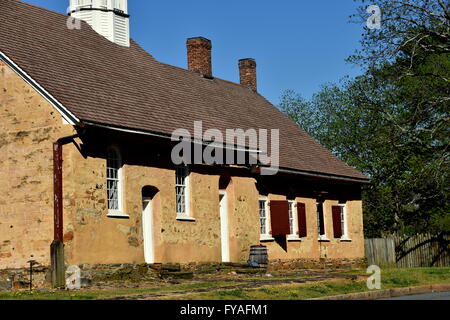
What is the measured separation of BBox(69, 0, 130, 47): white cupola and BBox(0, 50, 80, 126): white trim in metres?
6.77

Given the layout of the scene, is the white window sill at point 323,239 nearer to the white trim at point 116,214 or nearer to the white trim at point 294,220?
the white trim at point 294,220

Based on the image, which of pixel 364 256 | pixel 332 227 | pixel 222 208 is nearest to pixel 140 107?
pixel 222 208

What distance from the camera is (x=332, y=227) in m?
32.2

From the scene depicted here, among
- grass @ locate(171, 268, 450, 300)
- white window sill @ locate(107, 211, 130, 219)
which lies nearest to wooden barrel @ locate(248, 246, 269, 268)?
white window sill @ locate(107, 211, 130, 219)

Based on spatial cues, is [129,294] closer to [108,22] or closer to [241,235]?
[241,235]

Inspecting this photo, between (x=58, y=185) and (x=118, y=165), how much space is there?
86.7 inches

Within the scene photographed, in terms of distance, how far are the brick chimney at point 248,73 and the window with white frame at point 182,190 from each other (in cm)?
1284

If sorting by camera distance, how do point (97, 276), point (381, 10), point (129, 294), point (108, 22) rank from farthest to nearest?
point (108, 22)
point (381, 10)
point (97, 276)
point (129, 294)

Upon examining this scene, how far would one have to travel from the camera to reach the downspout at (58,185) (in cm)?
1970

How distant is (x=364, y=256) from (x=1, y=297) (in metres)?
21.4

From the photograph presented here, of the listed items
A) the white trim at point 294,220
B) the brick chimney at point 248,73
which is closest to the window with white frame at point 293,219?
the white trim at point 294,220

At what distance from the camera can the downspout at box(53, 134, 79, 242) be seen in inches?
776

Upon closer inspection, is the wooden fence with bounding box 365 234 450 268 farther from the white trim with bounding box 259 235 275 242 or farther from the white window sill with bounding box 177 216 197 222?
the white window sill with bounding box 177 216 197 222
